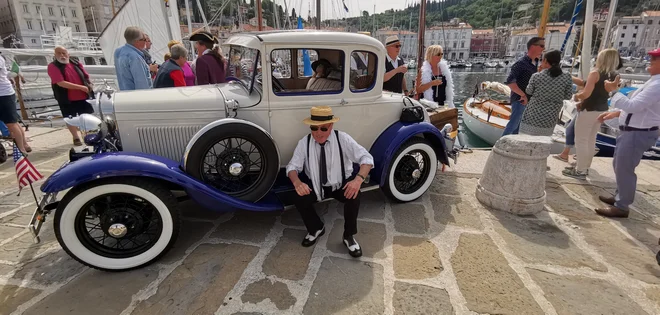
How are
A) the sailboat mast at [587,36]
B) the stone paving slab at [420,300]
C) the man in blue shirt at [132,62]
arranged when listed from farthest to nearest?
the sailboat mast at [587,36]
the man in blue shirt at [132,62]
the stone paving slab at [420,300]

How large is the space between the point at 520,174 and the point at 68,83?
708 centimetres

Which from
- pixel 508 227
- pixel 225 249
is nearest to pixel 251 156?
pixel 225 249

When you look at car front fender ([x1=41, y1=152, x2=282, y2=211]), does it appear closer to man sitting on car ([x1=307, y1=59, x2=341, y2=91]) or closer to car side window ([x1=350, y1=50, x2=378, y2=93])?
man sitting on car ([x1=307, y1=59, x2=341, y2=91])

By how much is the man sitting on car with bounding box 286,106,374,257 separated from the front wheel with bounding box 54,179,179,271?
116cm

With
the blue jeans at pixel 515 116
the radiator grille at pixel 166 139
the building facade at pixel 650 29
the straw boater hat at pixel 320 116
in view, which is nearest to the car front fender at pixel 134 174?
the radiator grille at pixel 166 139

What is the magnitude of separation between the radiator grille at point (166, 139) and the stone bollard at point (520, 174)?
3543 millimetres

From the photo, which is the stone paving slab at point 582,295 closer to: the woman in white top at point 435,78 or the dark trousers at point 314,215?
the dark trousers at point 314,215

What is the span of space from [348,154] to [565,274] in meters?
2.21

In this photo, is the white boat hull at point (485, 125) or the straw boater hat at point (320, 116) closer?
the straw boater hat at point (320, 116)

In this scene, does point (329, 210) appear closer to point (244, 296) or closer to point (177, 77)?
point (244, 296)

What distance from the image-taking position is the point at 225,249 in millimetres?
3002

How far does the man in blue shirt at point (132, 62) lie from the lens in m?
4.58

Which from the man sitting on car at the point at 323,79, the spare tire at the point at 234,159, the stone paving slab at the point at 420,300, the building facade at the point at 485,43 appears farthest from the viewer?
the building facade at the point at 485,43

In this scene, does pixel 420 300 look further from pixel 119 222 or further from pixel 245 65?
pixel 245 65
